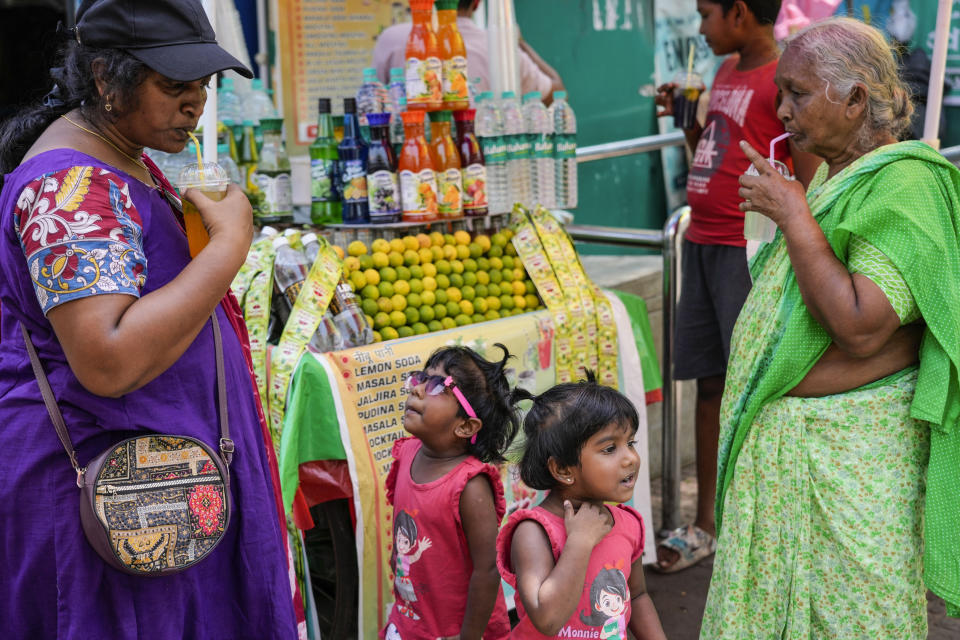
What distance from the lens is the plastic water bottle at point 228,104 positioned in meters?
3.62

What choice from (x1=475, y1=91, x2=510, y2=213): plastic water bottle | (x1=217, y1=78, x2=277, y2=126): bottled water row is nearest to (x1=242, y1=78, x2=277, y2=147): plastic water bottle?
(x1=217, y1=78, x2=277, y2=126): bottled water row

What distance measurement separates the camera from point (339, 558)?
3162 millimetres

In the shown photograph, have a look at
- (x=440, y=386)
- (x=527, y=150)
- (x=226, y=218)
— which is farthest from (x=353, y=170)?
(x=226, y=218)

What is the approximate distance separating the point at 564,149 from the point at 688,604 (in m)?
1.76

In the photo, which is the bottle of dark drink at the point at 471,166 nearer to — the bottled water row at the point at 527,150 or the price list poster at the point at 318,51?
the bottled water row at the point at 527,150

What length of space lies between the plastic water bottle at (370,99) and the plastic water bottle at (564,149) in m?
0.67

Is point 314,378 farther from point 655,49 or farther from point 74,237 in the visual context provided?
point 655,49

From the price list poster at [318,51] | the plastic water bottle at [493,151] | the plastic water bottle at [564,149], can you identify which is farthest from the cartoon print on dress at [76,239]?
the price list poster at [318,51]

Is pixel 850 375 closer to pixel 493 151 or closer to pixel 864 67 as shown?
pixel 864 67

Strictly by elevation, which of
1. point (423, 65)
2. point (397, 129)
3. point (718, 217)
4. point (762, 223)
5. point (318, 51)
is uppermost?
point (318, 51)

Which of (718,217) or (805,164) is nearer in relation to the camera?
(805,164)

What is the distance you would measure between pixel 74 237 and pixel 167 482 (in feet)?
1.46

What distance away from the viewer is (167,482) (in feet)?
5.62

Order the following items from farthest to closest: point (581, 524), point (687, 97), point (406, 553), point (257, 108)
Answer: point (687, 97) → point (257, 108) → point (406, 553) → point (581, 524)
